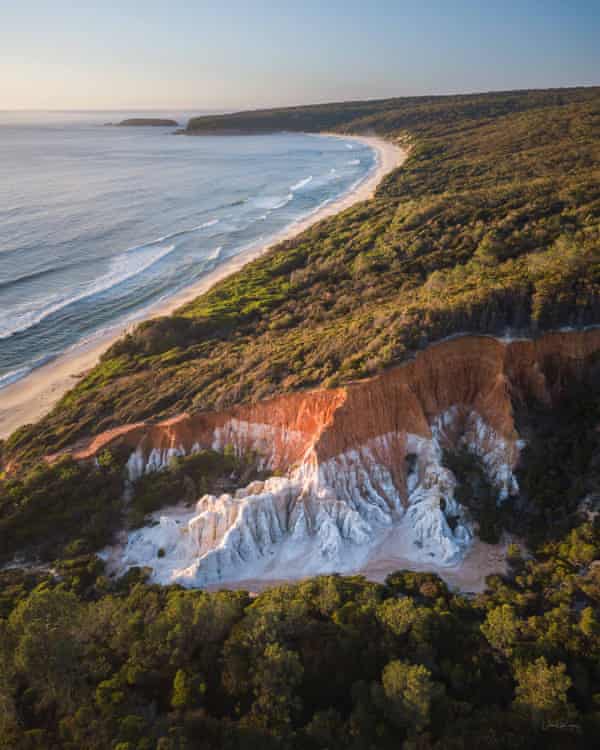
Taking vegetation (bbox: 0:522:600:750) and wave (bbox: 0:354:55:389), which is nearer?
vegetation (bbox: 0:522:600:750)

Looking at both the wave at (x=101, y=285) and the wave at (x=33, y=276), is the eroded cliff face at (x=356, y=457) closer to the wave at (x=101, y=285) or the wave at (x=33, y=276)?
the wave at (x=101, y=285)

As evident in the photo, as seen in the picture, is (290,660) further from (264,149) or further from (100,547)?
(264,149)

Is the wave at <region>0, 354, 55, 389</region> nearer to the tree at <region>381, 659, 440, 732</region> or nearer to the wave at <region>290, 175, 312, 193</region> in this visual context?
the tree at <region>381, 659, 440, 732</region>

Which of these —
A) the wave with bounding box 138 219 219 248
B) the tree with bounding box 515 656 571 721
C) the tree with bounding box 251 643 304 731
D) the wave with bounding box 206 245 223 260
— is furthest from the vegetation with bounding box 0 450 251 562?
the wave with bounding box 138 219 219 248

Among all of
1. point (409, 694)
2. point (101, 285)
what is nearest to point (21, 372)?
point (101, 285)

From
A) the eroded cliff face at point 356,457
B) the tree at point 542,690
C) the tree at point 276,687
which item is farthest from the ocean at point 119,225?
the tree at point 542,690

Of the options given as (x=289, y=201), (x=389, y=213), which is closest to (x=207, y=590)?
(x=389, y=213)
